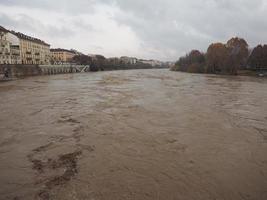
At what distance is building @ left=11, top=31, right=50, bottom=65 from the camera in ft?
248

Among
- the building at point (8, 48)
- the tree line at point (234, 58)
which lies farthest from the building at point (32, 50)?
the tree line at point (234, 58)

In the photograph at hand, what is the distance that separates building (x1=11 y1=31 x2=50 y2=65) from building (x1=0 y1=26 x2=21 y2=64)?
2.80 m

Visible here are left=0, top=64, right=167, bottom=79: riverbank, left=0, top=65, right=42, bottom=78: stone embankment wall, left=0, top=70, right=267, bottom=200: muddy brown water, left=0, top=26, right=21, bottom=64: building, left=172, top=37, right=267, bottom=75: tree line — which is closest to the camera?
left=0, top=70, right=267, bottom=200: muddy brown water

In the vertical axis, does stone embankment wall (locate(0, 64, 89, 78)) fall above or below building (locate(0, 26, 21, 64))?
below

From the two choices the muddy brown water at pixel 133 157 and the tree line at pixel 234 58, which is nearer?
the muddy brown water at pixel 133 157

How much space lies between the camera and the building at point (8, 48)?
6163 cm

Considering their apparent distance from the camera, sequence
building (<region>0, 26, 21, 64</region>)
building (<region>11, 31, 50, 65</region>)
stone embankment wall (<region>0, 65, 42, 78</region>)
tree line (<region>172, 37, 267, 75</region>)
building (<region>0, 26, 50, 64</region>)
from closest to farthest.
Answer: stone embankment wall (<region>0, 65, 42, 78</region>) → tree line (<region>172, 37, 267, 75</region>) → building (<region>0, 26, 21, 64</region>) → building (<region>0, 26, 50, 64</region>) → building (<region>11, 31, 50, 65</region>)

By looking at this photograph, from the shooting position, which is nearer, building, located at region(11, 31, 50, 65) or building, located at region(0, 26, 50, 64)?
building, located at region(0, 26, 50, 64)

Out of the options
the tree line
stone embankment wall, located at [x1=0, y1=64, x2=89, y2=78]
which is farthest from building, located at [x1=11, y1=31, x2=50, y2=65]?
the tree line

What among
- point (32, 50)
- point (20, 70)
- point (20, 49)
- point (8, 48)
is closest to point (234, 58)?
point (20, 70)

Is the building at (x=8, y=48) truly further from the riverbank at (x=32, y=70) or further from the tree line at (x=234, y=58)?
the tree line at (x=234, y=58)

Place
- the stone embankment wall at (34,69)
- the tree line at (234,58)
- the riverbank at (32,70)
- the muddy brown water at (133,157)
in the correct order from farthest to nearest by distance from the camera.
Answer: the tree line at (234,58) → the stone embankment wall at (34,69) → the riverbank at (32,70) → the muddy brown water at (133,157)

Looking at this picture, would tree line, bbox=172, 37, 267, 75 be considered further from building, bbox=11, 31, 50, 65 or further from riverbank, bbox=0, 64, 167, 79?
building, bbox=11, 31, 50, 65

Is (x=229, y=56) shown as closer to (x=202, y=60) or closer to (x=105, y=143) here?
(x=202, y=60)
